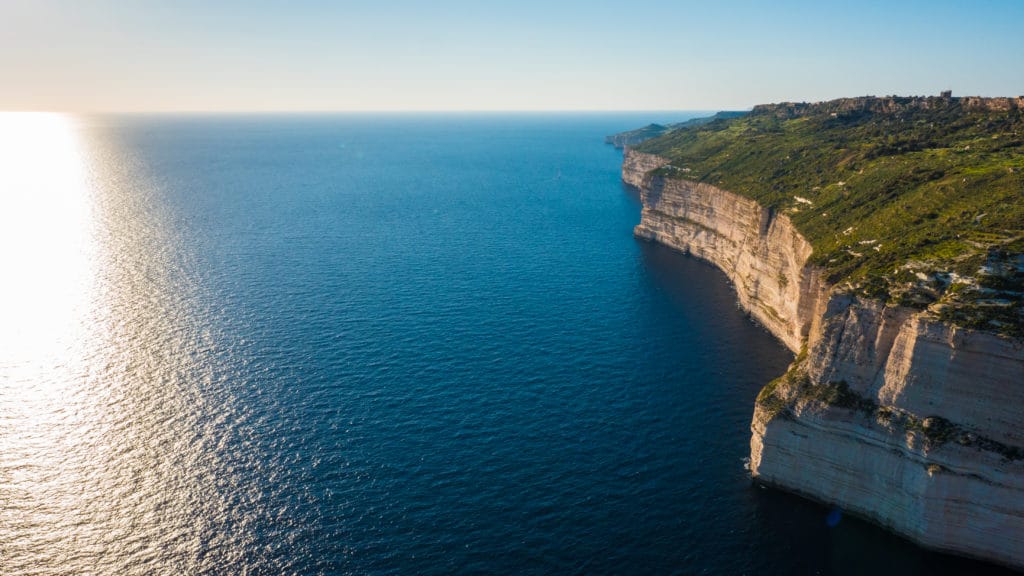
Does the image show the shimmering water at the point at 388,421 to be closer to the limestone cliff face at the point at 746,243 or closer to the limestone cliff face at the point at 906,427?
the limestone cliff face at the point at 906,427

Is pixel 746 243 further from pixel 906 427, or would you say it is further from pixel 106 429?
pixel 106 429

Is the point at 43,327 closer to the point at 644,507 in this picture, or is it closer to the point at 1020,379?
the point at 644,507

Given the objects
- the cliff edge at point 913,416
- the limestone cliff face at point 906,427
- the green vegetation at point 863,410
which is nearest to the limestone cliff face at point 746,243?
the cliff edge at point 913,416

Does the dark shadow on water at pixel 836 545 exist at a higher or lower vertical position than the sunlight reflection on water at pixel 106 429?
lower

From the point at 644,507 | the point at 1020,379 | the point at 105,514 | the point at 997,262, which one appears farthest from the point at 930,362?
the point at 105,514

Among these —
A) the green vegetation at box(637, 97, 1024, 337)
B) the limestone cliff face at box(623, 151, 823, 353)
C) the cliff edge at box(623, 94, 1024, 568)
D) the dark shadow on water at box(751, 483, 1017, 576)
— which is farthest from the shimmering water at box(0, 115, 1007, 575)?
the green vegetation at box(637, 97, 1024, 337)
